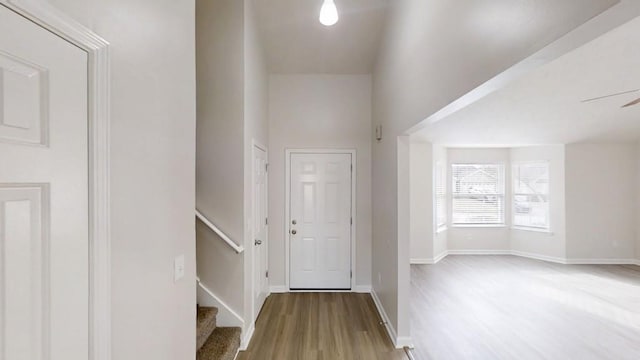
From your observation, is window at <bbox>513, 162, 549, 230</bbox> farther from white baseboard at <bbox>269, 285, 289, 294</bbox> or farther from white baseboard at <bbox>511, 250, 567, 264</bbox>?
white baseboard at <bbox>269, 285, 289, 294</bbox>

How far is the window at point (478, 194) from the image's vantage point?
692 cm

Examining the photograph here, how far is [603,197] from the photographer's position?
5.99 meters

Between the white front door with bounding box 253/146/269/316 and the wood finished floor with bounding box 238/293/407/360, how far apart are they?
0.80 feet

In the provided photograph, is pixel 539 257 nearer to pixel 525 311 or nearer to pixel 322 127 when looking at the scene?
pixel 525 311

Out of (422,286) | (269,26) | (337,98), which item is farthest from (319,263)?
(269,26)

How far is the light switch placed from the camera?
1.45m

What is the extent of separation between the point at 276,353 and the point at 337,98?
11.2 ft

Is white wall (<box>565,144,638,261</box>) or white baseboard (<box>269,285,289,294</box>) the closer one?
white baseboard (<box>269,285,289,294</box>)

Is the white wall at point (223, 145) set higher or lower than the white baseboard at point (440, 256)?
higher

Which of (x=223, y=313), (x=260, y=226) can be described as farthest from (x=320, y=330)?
(x=260, y=226)

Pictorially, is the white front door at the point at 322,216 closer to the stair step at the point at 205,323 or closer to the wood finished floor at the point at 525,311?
the wood finished floor at the point at 525,311

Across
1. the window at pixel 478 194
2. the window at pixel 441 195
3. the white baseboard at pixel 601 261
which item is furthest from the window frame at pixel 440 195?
the white baseboard at pixel 601 261

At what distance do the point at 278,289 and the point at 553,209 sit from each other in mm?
5711

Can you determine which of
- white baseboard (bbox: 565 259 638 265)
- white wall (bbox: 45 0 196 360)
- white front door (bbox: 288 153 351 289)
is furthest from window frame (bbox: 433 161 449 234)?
white wall (bbox: 45 0 196 360)
